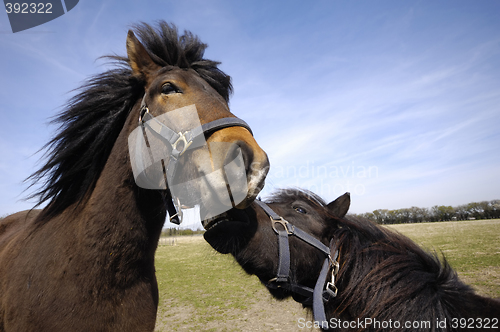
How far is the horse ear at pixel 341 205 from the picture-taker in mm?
2887

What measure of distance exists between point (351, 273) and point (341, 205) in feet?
2.47

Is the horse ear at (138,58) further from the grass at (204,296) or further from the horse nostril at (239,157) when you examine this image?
the grass at (204,296)

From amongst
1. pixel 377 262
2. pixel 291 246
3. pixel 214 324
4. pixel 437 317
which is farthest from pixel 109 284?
pixel 214 324

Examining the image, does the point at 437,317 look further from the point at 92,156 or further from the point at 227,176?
the point at 92,156

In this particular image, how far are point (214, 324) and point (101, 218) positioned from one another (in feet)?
22.5

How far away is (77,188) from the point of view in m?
2.50

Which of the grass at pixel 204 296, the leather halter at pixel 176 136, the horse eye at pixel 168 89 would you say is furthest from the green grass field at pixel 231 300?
the horse eye at pixel 168 89

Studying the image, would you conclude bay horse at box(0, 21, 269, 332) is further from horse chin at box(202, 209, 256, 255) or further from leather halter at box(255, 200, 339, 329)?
leather halter at box(255, 200, 339, 329)

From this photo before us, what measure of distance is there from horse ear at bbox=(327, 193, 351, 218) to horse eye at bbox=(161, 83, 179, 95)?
2.01 meters

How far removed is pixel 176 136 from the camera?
2088 mm

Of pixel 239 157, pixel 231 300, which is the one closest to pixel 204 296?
pixel 231 300

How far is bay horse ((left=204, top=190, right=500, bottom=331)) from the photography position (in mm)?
2043

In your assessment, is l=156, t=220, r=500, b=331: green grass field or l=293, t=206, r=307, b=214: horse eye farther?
l=156, t=220, r=500, b=331: green grass field

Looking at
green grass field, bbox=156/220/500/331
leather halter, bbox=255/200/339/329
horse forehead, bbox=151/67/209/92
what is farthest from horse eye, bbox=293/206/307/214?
horse forehead, bbox=151/67/209/92
